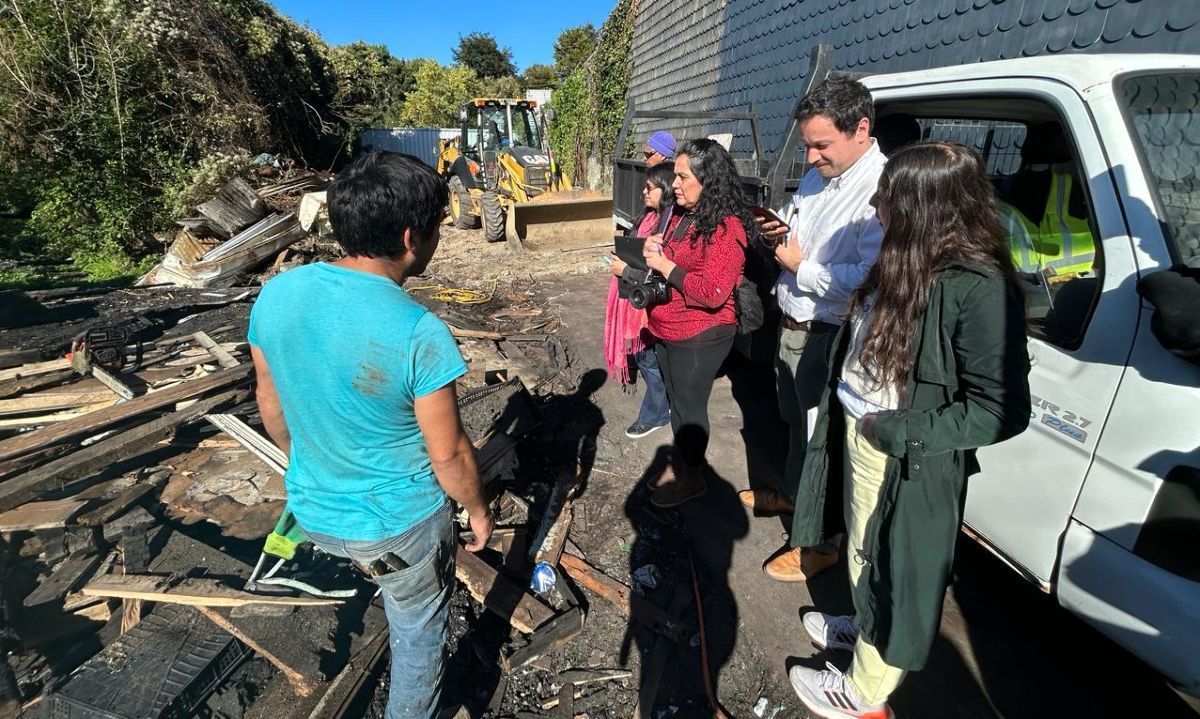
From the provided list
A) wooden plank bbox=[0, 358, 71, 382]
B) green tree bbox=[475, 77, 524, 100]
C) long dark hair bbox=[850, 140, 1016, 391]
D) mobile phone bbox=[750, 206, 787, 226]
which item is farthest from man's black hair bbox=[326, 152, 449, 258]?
green tree bbox=[475, 77, 524, 100]

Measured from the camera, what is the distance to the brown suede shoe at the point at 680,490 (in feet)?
11.0

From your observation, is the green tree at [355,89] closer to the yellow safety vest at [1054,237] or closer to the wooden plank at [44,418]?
the wooden plank at [44,418]

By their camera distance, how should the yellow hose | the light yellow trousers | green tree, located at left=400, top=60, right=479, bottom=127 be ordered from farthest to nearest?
green tree, located at left=400, top=60, right=479, bottom=127 < the yellow hose < the light yellow trousers

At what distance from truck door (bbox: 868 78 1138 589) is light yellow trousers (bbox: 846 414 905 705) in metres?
0.63

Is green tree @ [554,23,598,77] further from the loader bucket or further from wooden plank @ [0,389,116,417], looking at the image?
wooden plank @ [0,389,116,417]

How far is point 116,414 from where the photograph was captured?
162 inches

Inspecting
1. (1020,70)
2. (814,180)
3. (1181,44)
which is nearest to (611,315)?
(814,180)

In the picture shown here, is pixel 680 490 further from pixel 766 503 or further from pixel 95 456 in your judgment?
pixel 95 456

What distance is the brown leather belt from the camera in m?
2.51

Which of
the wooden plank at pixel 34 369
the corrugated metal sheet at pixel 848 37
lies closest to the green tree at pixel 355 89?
the corrugated metal sheet at pixel 848 37

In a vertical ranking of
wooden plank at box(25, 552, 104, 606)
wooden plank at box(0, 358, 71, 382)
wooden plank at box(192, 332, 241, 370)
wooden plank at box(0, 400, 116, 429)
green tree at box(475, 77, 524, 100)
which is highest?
green tree at box(475, 77, 524, 100)

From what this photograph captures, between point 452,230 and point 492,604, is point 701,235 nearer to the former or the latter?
point 492,604

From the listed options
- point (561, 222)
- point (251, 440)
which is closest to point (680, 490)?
point (251, 440)

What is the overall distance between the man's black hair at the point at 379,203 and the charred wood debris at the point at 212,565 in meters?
1.88
